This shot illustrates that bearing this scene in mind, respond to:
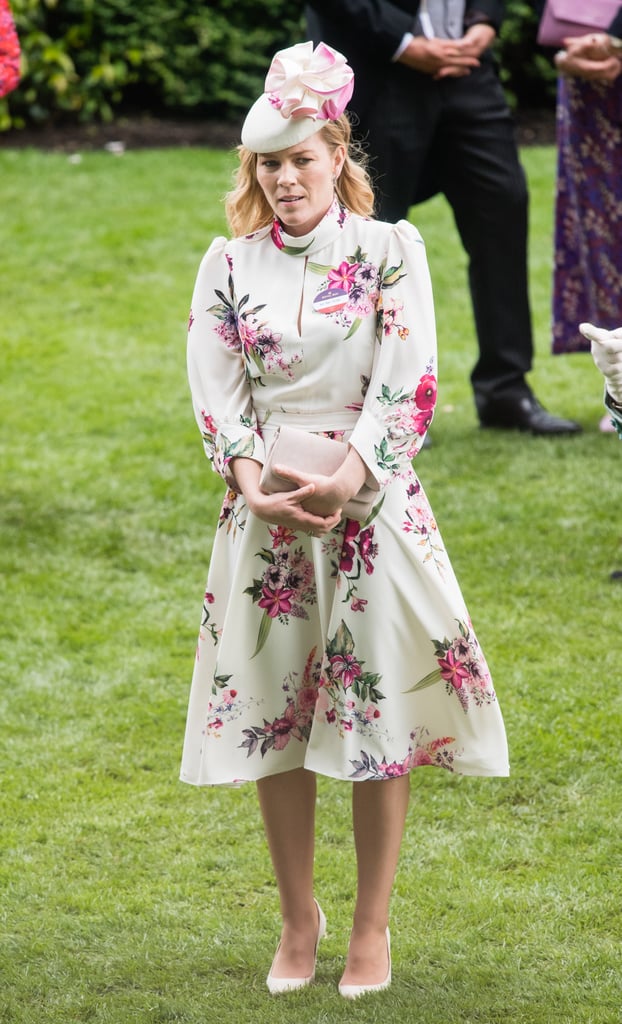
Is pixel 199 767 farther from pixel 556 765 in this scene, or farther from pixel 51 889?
pixel 556 765

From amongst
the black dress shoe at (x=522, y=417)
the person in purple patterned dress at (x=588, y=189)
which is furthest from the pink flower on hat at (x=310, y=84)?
the black dress shoe at (x=522, y=417)

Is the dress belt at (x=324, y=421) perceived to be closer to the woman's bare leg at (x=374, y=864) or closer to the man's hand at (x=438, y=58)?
the woman's bare leg at (x=374, y=864)

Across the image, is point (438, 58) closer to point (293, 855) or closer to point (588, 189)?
point (588, 189)

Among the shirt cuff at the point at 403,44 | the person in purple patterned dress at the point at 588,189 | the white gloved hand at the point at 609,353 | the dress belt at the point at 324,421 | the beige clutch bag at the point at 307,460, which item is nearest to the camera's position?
the white gloved hand at the point at 609,353

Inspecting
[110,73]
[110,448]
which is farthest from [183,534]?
[110,73]

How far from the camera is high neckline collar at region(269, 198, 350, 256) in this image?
8.71ft

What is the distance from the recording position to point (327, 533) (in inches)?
104

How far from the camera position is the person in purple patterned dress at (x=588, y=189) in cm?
548

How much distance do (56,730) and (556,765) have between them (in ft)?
4.20

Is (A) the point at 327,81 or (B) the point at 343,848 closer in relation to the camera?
(A) the point at 327,81

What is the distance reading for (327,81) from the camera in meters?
2.62

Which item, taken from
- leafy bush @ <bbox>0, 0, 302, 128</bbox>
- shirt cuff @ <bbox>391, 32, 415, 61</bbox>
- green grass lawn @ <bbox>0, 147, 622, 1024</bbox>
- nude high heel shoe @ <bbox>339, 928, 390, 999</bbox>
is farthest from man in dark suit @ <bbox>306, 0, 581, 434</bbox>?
leafy bush @ <bbox>0, 0, 302, 128</bbox>

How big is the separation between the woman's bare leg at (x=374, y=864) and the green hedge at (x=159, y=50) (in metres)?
8.58

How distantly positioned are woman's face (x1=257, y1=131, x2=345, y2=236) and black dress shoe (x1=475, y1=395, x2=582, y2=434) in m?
3.35
